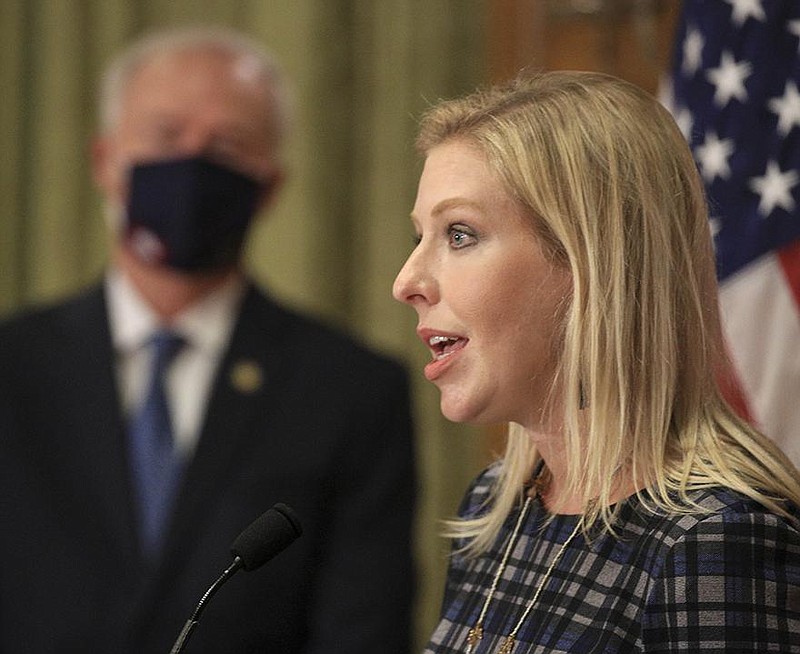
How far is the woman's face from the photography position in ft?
4.78

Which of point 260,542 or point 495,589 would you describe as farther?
point 495,589

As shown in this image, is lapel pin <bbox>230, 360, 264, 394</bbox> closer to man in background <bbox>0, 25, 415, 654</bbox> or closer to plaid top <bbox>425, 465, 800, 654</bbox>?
man in background <bbox>0, 25, 415, 654</bbox>

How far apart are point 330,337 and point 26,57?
62.8 inches

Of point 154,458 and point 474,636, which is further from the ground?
point 474,636

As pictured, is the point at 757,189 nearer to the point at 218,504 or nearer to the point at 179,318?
the point at 218,504

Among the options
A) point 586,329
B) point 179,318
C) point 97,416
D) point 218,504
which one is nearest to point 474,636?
point 586,329

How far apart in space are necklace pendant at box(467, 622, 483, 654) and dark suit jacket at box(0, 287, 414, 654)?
4.06 feet

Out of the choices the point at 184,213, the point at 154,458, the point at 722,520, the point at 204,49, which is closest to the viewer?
the point at 722,520

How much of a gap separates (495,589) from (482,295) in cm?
36

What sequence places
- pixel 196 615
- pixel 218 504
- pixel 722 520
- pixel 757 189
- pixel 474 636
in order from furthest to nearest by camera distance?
pixel 218 504 < pixel 757 189 < pixel 474 636 < pixel 196 615 < pixel 722 520

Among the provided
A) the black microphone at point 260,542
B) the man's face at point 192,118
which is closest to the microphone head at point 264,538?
the black microphone at point 260,542

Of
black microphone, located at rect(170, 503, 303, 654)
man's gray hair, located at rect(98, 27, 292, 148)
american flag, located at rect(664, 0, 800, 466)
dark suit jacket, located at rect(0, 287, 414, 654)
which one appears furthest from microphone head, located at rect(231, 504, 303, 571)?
man's gray hair, located at rect(98, 27, 292, 148)

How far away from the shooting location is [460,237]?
1.49 meters

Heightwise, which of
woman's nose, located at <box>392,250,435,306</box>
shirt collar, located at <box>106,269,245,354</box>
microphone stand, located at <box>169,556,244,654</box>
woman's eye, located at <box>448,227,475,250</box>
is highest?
woman's eye, located at <box>448,227,475,250</box>
